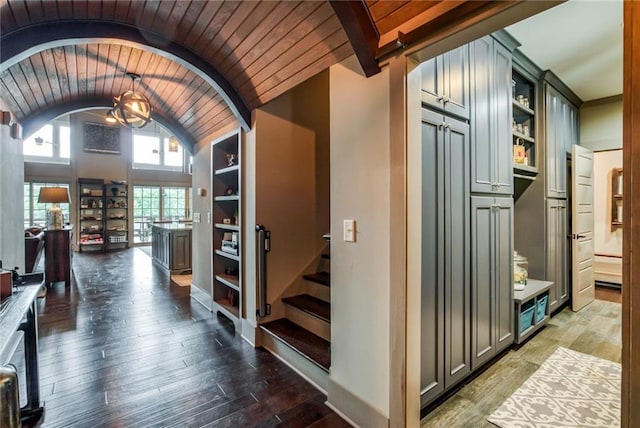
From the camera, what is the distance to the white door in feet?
12.2

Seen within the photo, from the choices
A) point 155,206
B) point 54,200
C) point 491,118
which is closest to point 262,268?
point 491,118

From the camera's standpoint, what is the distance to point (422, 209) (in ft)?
5.85

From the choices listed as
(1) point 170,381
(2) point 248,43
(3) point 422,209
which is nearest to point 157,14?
(2) point 248,43

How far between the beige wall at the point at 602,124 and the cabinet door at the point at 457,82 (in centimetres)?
356

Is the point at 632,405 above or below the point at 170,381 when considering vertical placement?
above

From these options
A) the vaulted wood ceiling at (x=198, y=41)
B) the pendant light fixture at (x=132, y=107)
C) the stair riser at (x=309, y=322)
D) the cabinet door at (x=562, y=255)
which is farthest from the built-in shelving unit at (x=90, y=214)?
the cabinet door at (x=562, y=255)

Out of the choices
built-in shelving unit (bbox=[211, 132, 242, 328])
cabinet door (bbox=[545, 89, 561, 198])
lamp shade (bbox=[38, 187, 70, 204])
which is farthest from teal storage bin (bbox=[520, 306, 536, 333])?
lamp shade (bbox=[38, 187, 70, 204])

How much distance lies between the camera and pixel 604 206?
5270mm

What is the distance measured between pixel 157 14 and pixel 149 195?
1027cm

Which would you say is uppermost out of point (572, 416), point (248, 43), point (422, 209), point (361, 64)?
point (248, 43)

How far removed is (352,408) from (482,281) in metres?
1.33

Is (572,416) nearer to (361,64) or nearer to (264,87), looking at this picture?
(361,64)

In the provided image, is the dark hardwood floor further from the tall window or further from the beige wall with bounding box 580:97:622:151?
the tall window

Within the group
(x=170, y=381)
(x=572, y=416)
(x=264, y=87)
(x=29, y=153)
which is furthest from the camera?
(x=29, y=153)
